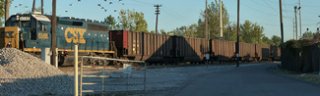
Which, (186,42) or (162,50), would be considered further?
(186,42)

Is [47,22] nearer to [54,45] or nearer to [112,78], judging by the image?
[54,45]

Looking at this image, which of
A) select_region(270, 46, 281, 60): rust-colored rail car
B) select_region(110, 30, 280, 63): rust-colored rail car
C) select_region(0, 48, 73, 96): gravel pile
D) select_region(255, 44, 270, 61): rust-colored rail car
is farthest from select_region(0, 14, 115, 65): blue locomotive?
select_region(270, 46, 281, 60): rust-colored rail car

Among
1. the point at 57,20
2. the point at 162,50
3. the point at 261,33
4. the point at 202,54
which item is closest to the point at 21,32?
the point at 57,20

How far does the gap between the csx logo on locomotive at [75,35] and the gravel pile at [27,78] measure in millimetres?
14604

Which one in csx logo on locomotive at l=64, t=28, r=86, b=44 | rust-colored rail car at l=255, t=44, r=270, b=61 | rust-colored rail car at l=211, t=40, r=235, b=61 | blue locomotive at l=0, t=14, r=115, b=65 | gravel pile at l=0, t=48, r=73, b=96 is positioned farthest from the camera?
rust-colored rail car at l=255, t=44, r=270, b=61

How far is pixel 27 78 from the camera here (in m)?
17.6

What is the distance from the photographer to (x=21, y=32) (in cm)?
3212

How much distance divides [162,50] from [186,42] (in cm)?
590

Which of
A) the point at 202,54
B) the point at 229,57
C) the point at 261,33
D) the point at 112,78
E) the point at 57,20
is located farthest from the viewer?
the point at 261,33

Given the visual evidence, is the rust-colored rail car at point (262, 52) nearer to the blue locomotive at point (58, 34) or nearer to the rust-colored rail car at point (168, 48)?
the rust-colored rail car at point (168, 48)

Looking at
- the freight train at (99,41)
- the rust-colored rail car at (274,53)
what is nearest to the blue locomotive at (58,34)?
the freight train at (99,41)

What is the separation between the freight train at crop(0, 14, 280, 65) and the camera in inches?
1281

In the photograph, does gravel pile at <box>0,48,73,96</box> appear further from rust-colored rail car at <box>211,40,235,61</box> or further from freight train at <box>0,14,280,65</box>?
rust-colored rail car at <box>211,40,235,61</box>

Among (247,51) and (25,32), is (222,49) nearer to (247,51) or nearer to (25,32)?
(247,51)
